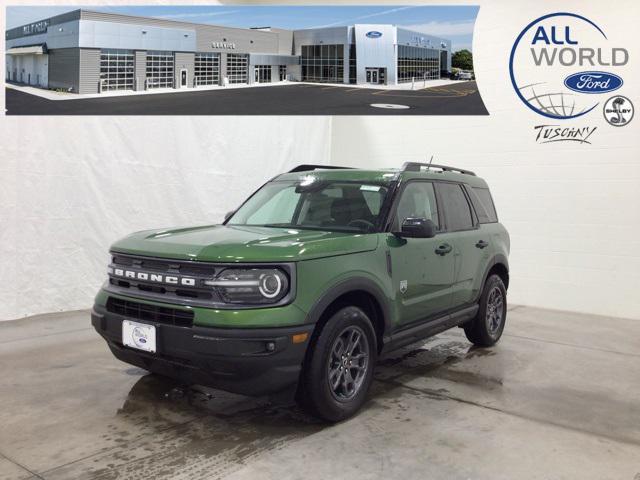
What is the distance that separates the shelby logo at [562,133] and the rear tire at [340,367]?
5599mm

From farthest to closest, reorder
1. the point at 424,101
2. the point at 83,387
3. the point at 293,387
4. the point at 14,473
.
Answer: the point at 424,101
the point at 83,387
the point at 293,387
the point at 14,473

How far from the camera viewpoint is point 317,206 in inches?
→ 170

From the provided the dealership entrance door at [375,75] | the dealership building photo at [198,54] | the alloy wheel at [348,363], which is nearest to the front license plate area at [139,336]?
the alloy wheel at [348,363]

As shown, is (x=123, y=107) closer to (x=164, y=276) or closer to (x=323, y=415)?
(x=164, y=276)

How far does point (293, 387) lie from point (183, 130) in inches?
→ 208

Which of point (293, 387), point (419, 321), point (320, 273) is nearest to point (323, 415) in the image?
point (293, 387)

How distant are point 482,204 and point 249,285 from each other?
10.4ft

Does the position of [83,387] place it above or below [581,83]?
below

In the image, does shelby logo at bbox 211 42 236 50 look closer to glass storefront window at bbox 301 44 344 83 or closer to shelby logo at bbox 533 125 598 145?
glass storefront window at bbox 301 44 344 83

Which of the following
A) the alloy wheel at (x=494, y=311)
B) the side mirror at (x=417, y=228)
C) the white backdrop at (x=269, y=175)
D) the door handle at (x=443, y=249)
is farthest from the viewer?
the white backdrop at (x=269, y=175)

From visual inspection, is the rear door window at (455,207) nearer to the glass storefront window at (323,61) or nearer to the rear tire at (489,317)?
the rear tire at (489,317)

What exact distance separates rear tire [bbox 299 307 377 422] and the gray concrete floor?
158mm

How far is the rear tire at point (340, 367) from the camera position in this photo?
333 centimetres

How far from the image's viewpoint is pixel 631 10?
7.47 m
